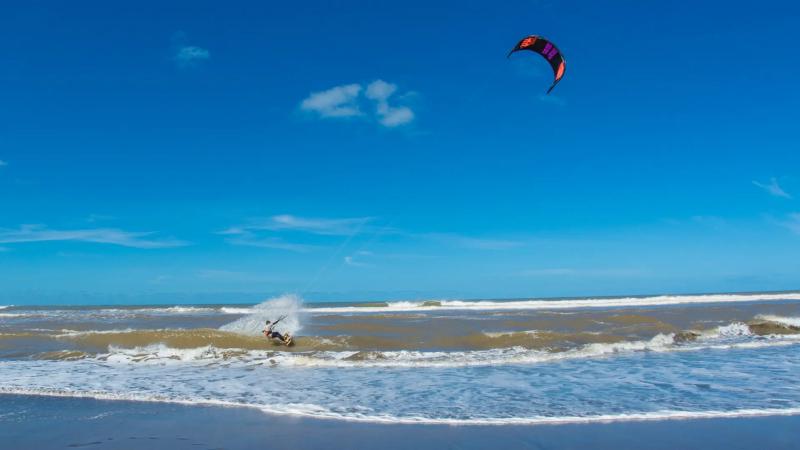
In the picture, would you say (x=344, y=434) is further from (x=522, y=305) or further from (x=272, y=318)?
(x=522, y=305)

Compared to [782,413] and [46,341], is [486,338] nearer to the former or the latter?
[782,413]

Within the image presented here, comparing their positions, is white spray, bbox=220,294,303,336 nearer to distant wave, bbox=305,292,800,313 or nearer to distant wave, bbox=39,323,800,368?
distant wave, bbox=39,323,800,368

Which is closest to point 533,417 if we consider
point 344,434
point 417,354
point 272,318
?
point 344,434

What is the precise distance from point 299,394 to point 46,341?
13366 millimetres

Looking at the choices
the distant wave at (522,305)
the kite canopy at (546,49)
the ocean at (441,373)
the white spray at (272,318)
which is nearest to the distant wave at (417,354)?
the ocean at (441,373)

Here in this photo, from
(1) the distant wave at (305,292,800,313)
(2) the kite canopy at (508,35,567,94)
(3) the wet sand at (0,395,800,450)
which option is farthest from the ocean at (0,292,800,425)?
(1) the distant wave at (305,292,800,313)

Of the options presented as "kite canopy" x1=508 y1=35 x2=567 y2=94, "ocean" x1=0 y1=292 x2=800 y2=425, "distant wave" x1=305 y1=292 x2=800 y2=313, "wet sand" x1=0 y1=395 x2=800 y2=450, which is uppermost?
"kite canopy" x1=508 y1=35 x2=567 y2=94

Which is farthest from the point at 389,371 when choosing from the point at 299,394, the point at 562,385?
the point at 562,385

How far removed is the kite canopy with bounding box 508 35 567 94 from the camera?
12.9 meters

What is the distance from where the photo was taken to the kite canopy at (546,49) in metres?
12.9

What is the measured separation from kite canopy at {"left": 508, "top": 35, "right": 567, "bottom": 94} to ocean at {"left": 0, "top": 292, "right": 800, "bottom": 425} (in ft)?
22.3

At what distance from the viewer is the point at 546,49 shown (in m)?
13.3

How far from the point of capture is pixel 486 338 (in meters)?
16.4

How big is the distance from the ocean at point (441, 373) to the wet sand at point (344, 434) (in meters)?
0.36
